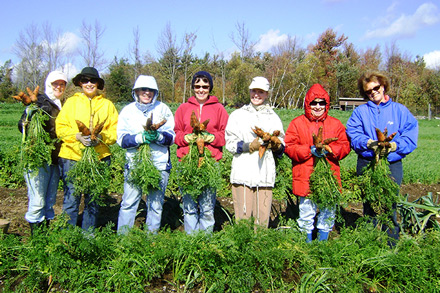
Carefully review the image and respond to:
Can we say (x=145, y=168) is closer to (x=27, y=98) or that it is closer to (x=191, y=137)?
(x=191, y=137)

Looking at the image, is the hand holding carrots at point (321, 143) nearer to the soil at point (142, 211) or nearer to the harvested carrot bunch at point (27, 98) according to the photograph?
the soil at point (142, 211)

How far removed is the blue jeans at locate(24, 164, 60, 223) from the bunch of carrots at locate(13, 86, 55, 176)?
0.60ft

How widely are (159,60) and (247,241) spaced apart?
1388 inches

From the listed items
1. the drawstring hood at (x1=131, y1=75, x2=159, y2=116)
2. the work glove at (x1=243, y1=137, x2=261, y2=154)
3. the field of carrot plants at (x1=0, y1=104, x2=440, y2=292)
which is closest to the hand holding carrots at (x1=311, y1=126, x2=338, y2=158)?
the work glove at (x1=243, y1=137, x2=261, y2=154)

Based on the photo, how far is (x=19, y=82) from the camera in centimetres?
4616

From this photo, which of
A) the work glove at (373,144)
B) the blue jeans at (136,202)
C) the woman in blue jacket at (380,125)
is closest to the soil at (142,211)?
the blue jeans at (136,202)

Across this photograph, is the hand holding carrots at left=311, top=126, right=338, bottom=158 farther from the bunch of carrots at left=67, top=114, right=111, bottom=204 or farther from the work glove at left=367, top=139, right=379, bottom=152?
the bunch of carrots at left=67, top=114, right=111, bottom=204

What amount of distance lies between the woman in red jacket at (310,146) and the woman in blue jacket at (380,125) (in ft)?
0.69

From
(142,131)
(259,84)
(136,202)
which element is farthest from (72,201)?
(259,84)

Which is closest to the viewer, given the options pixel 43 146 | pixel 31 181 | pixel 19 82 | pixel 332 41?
pixel 43 146

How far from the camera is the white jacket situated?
4.16 metres

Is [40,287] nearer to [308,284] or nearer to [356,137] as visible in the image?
[308,284]

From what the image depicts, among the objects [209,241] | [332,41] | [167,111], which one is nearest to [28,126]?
[167,111]

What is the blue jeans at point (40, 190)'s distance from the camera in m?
4.12
